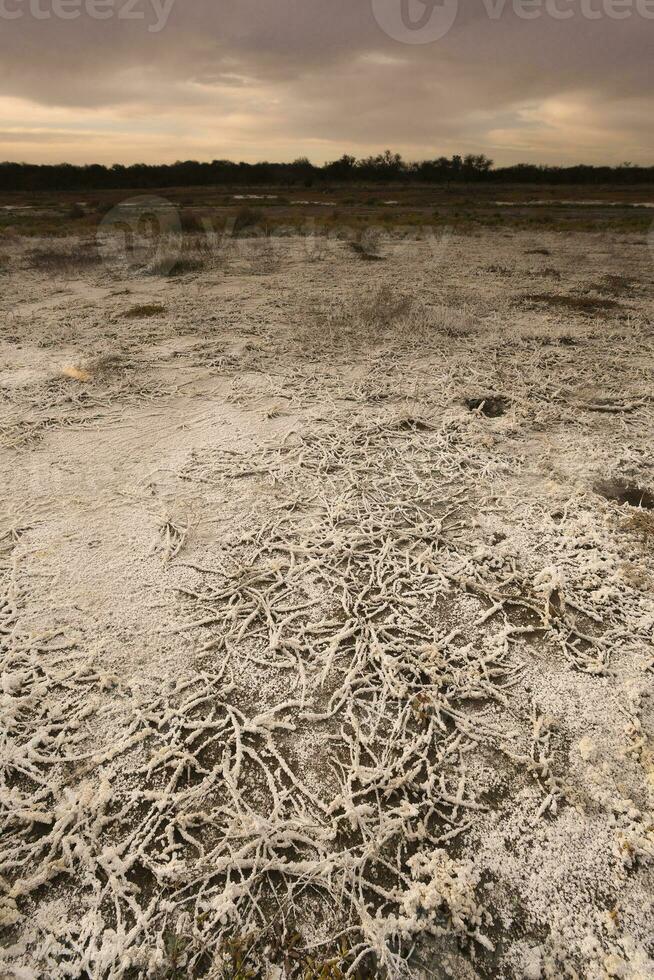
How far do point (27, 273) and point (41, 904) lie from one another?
15.4 metres

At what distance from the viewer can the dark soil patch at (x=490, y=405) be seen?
5527mm

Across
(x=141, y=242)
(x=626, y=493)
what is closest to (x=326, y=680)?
(x=626, y=493)

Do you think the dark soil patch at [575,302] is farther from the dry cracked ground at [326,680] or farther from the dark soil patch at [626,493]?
the dark soil patch at [626,493]

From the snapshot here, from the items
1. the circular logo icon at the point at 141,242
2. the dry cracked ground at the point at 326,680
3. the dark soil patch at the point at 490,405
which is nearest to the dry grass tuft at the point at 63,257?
the circular logo icon at the point at 141,242

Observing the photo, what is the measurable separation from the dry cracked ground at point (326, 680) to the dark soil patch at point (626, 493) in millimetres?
32

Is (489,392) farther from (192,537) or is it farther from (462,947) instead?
(462,947)

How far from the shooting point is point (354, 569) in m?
3.37

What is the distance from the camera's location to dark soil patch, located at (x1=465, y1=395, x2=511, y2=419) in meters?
5.53

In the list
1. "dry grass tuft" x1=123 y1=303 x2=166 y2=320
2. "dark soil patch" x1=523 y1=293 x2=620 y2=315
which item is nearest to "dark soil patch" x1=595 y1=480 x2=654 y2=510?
"dark soil patch" x1=523 y1=293 x2=620 y2=315

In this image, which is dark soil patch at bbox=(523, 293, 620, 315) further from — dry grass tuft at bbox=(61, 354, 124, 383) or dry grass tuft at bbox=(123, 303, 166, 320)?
dry grass tuft at bbox=(61, 354, 124, 383)

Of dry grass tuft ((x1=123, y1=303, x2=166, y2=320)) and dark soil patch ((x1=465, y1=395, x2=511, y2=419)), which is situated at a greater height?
dry grass tuft ((x1=123, y1=303, x2=166, y2=320))

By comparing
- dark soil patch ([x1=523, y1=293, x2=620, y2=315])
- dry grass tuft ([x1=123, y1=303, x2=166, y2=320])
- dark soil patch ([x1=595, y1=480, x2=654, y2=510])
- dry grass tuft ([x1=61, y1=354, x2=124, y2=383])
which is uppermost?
dark soil patch ([x1=523, y1=293, x2=620, y2=315])

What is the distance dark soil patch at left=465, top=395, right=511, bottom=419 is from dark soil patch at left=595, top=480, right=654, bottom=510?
1.57m

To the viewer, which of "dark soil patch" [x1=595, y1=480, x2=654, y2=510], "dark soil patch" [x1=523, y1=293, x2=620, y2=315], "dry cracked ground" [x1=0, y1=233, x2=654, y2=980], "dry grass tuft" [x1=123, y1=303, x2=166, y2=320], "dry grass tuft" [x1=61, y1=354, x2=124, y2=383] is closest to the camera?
"dry cracked ground" [x1=0, y1=233, x2=654, y2=980]
